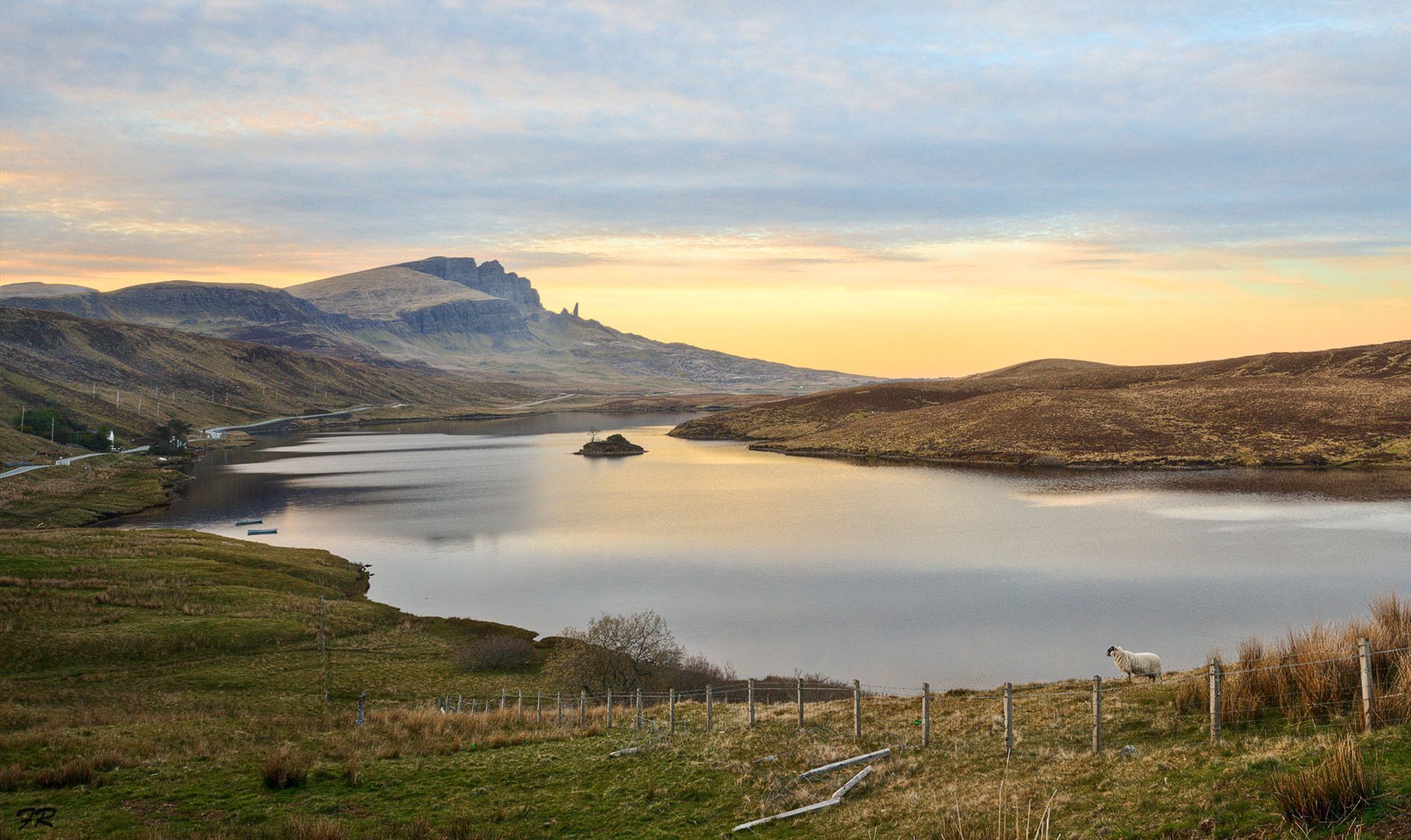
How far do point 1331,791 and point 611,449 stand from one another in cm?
16253

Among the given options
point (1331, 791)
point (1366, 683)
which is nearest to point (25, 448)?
point (1366, 683)

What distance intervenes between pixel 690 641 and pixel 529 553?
31.2 metres

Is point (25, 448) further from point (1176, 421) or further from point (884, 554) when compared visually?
point (1176, 421)

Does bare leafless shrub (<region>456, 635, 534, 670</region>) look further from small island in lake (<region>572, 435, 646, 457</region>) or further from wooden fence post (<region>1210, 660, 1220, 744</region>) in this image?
small island in lake (<region>572, 435, 646, 457</region>)

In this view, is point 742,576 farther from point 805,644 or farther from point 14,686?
point 14,686

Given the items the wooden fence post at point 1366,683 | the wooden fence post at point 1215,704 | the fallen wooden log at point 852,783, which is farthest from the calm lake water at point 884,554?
the wooden fence post at point 1366,683

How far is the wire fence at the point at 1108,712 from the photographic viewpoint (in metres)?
13.6

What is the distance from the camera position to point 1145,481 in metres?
107

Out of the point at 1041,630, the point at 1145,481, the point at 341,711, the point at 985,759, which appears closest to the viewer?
the point at 985,759

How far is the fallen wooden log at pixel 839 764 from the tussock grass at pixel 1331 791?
25.0 feet

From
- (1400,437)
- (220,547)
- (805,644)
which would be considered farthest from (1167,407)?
(220,547)

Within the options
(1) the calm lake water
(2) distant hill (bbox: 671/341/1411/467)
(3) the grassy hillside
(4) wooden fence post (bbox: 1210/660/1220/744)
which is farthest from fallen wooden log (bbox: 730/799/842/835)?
(3) the grassy hillside

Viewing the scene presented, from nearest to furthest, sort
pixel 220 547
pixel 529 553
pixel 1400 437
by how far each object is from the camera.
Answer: pixel 220 547 → pixel 529 553 → pixel 1400 437

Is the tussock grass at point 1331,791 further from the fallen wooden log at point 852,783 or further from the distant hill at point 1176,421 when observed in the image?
the distant hill at point 1176,421
